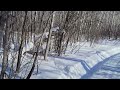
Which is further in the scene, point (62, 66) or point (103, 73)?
point (62, 66)

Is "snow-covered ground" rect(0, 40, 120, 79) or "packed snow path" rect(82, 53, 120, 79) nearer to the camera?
"snow-covered ground" rect(0, 40, 120, 79)

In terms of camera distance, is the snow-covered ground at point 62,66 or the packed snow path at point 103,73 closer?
the snow-covered ground at point 62,66

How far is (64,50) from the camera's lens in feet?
31.6
